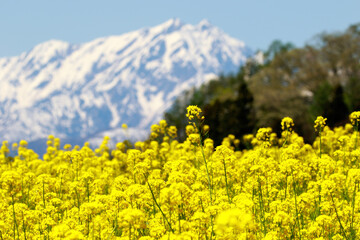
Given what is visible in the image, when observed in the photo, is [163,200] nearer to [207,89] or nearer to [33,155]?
[33,155]

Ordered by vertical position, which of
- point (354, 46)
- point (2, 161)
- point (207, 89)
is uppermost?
point (207, 89)

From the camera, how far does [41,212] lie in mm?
6832

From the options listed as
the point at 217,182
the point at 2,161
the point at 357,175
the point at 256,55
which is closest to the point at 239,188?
the point at 217,182

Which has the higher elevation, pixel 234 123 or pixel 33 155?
pixel 234 123

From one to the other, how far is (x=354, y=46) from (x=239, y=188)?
227 ft

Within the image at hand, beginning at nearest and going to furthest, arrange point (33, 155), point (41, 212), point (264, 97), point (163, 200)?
point (163, 200) < point (41, 212) < point (33, 155) < point (264, 97)

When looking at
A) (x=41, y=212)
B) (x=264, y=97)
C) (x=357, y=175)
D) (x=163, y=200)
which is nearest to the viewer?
(x=163, y=200)

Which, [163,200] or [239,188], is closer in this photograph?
[163,200]

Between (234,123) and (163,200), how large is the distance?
1655 inches

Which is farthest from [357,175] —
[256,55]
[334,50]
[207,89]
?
[256,55]

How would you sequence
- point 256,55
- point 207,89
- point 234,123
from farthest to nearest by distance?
point 256,55
point 207,89
point 234,123

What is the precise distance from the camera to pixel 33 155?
16.1 metres

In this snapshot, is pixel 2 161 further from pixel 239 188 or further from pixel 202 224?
pixel 202 224

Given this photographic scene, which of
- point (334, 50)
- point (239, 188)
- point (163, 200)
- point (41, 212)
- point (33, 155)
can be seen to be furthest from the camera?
point (334, 50)
